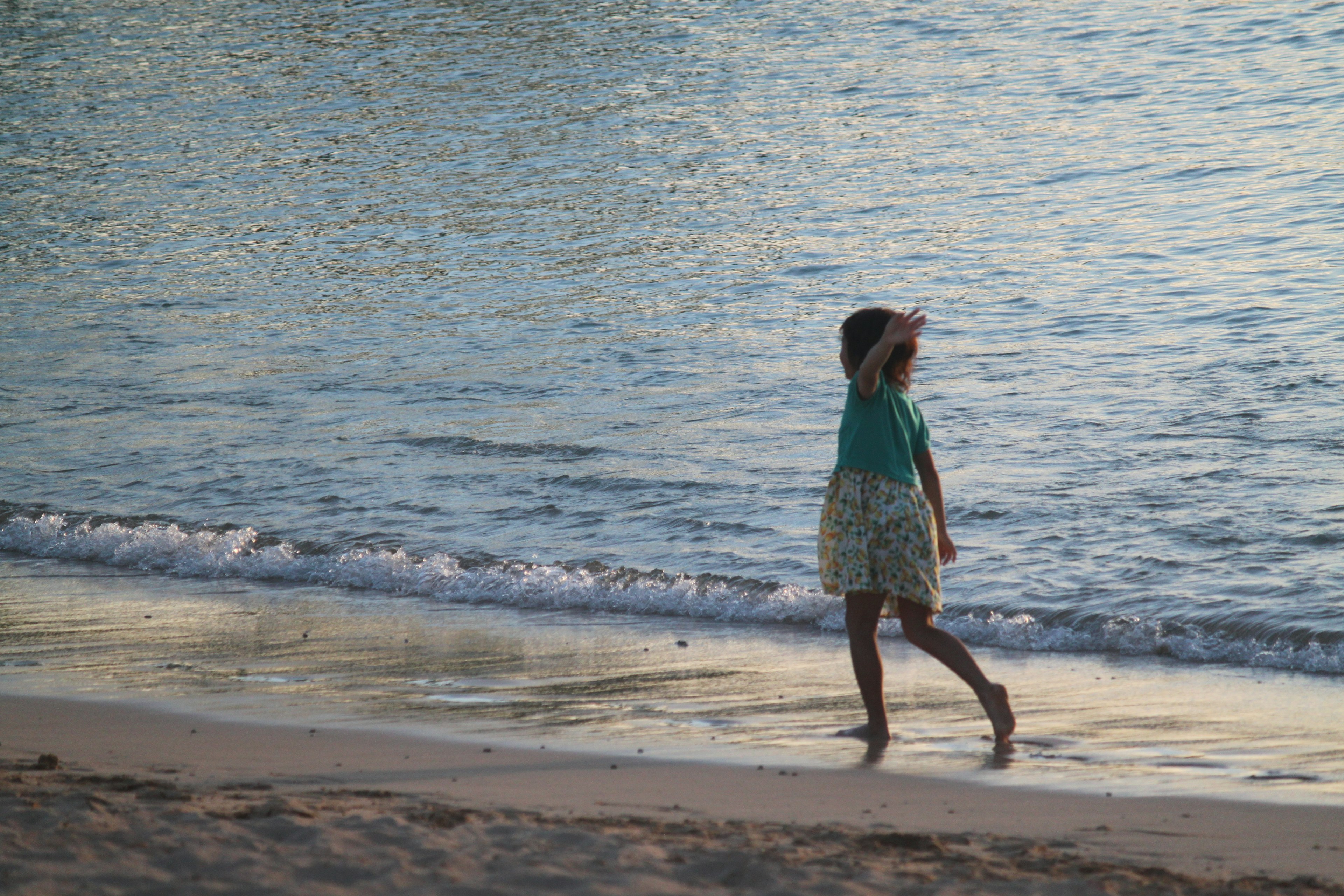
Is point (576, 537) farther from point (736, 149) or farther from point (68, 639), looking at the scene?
point (736, 149)

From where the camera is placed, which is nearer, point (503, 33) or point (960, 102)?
point (960, 102)

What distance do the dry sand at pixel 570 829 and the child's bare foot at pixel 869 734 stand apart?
41cm

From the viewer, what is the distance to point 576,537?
8750 millimetres

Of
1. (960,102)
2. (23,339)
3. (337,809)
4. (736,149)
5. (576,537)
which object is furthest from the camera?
(960,102)

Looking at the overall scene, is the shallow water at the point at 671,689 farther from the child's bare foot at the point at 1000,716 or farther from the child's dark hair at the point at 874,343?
the child's dark hair at the point at 874,343

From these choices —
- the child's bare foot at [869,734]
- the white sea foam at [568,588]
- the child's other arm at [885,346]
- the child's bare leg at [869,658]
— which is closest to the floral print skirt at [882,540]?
the child's bare leg at [869,658]

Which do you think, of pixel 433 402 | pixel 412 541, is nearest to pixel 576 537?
pixel 412 541

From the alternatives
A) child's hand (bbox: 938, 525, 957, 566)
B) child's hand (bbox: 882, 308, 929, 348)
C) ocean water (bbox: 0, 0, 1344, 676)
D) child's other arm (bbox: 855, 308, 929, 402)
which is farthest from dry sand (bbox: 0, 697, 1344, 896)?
ocean water (bbox: 0, 0, 1344, 676)

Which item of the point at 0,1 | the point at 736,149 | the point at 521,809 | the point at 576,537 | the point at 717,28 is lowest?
the point at 521,809

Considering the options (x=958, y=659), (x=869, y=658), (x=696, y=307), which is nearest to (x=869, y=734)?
(x=869, y=658)

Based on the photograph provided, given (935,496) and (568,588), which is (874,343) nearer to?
(935,496)

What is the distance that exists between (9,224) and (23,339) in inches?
348

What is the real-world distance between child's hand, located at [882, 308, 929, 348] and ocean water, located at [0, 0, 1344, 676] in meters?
2.51

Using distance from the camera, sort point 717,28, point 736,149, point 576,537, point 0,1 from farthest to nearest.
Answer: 1. point 0,1
2. point 717,28
3. point 736,149
4. point 576,537
